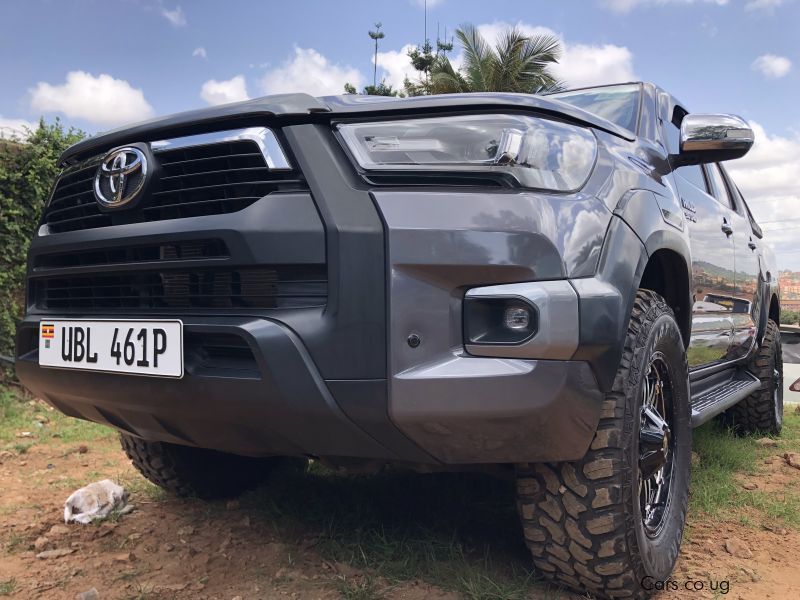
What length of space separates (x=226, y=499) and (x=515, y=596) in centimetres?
145

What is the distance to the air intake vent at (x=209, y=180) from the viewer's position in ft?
5.25

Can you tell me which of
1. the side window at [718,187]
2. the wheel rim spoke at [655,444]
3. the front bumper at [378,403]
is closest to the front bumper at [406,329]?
the front bumper at [378,403]

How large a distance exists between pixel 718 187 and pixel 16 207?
454cm

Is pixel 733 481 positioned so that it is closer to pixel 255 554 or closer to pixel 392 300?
pixel 255 554

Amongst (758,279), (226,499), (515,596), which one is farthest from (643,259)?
(758,279)

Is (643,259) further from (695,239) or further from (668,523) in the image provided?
(695,239)

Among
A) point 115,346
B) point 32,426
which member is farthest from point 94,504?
point 32,426

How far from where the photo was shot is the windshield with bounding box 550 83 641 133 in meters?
2.57

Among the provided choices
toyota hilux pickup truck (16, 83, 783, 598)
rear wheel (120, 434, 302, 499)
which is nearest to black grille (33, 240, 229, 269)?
toyota hilux pickup truck (16, 83, 783, 598)

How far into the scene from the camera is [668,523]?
2.07 m

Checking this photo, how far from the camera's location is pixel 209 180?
1688 millimetres

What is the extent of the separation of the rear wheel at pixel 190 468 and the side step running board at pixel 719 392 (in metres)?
1.78

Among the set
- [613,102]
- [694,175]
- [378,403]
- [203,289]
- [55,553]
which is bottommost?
[55,553]

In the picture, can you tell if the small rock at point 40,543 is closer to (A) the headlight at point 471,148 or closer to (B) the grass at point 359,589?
(B) the grass at point 359,589
